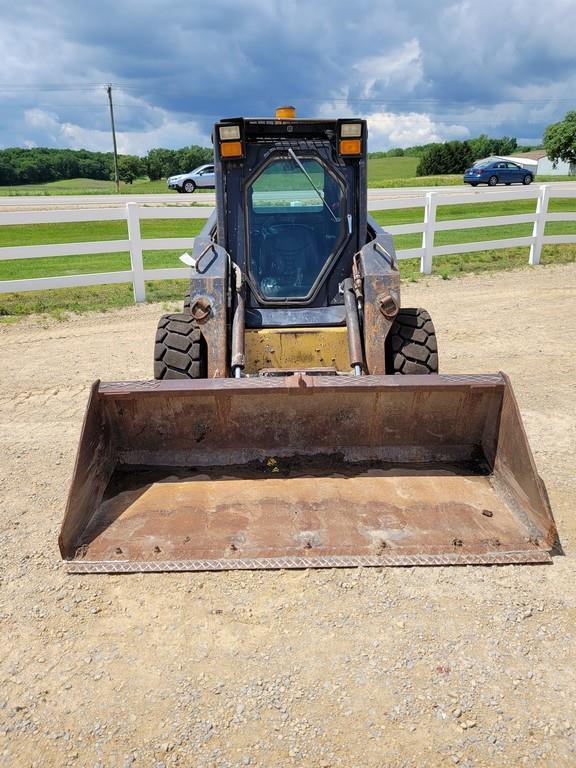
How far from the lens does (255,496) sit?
12.6 ft

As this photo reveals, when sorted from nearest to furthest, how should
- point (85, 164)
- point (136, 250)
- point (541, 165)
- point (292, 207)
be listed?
point (292, 207) → point (136, 250) → point (541, 165) → point (85, 164)

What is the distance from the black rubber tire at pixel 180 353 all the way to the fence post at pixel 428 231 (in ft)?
27.5

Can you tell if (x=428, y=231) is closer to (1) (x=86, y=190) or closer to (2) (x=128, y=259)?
(2) (x=128, y=259)

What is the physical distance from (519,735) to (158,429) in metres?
2.67

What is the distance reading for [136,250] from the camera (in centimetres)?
1006

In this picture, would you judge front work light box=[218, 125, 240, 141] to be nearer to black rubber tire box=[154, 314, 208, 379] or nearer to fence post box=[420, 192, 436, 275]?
black rubber tire box=[154, 314, 208, 379]

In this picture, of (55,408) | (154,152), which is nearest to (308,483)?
(55,408)

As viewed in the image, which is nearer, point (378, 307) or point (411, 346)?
point (378, 307)

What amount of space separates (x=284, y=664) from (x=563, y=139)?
2147 inches

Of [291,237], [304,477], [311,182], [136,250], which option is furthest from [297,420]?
[136,250]

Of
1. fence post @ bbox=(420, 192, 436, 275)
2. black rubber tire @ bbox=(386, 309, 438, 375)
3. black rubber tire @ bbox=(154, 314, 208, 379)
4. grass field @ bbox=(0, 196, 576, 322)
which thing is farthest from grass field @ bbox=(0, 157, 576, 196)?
black rubber tire @ bbox=(386, 309, 438, 375)

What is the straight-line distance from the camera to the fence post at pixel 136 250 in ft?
32.5

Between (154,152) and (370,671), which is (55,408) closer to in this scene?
(370,671)

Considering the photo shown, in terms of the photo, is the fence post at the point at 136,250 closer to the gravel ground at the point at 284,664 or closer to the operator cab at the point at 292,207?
the operator cab at the point at 292,207
